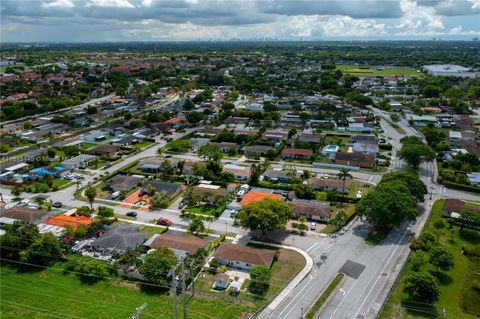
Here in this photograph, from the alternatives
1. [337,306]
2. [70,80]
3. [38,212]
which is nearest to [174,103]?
[70,80]

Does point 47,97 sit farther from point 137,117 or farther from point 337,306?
point 337,306

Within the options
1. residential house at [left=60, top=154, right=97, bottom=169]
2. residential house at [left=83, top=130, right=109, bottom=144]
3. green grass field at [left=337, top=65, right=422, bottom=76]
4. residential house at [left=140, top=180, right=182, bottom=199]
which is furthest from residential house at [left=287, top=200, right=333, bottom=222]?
green grass field at [left=337, top=65, right=422, bottom=76]

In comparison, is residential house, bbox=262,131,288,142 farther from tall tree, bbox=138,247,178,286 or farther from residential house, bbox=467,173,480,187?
tall tree, bbox=138,247,178,286

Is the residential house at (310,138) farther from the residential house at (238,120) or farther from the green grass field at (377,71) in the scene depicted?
the green grass field at (377,71)

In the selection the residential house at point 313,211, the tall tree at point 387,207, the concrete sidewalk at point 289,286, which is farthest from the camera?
the residential house at point 313,211

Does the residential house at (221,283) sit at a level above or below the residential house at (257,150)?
below

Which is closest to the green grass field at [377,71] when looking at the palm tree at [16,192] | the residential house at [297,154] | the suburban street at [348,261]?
the residential house at [297,154]
